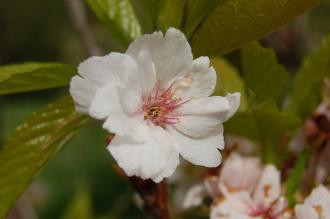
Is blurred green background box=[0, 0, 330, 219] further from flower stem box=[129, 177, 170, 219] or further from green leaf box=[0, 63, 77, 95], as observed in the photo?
green leaf box=[0, 63, 77, 95]

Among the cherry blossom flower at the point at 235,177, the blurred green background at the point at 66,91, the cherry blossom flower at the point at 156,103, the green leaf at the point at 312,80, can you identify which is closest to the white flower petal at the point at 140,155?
the cherry blossom flower at the point at 156,103

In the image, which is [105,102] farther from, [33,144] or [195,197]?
[195,197]

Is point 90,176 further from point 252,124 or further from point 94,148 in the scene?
point 252,124

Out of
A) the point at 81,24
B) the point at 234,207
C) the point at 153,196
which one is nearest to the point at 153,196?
the point at 153,196

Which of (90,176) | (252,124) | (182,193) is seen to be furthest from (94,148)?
(252,124)

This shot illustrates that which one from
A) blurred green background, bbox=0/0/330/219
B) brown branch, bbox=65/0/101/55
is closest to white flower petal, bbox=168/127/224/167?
brown branch, bbox=65/0/101/55

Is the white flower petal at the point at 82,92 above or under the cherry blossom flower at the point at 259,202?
above

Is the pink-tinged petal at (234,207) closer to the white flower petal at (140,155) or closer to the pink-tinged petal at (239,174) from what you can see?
the pink-tinged petal at (239,174)

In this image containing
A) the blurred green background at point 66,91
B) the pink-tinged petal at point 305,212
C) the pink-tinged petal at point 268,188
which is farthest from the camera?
the blurred green background at point 66,91
